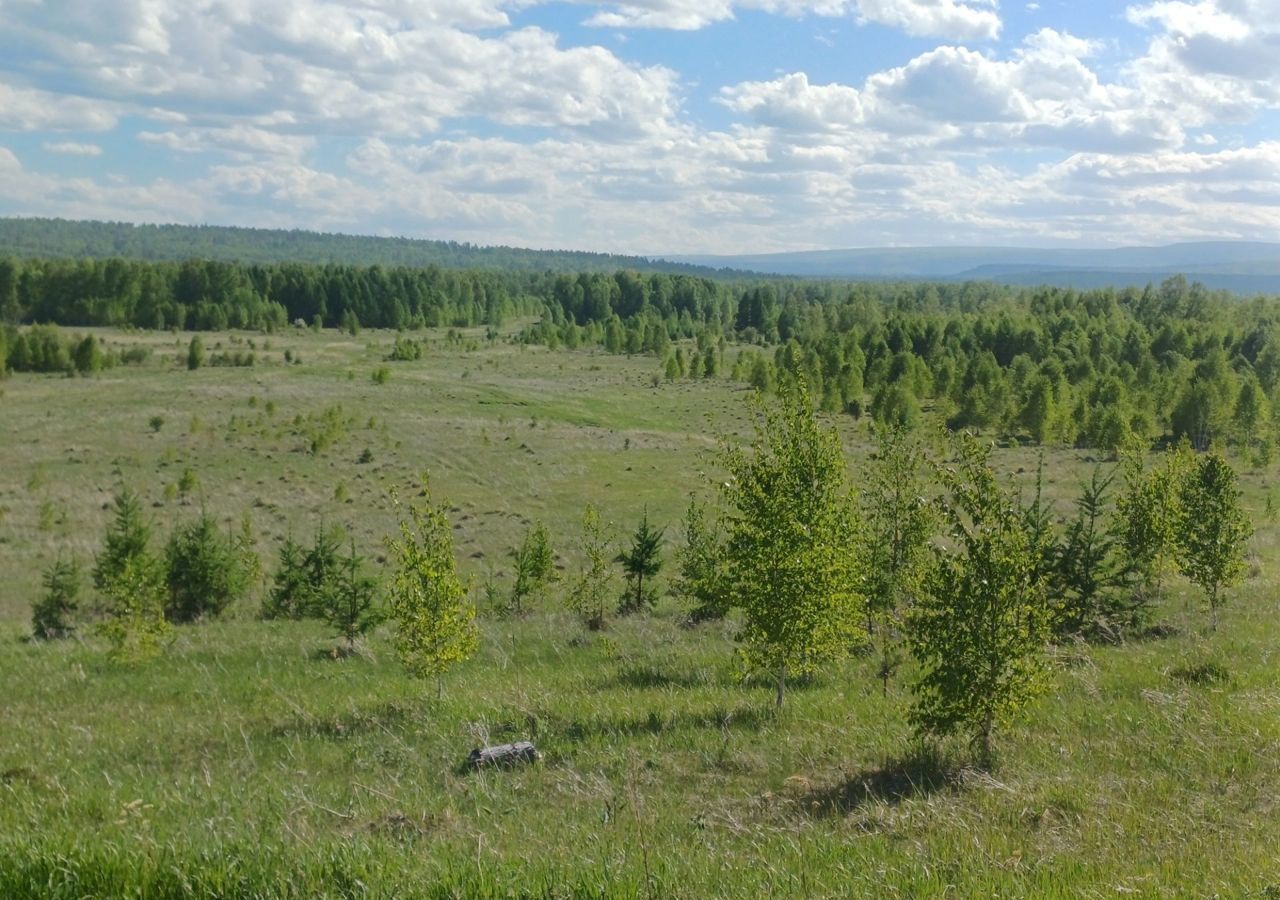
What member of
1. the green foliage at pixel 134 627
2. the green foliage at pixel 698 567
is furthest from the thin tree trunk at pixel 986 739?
the green foliage at pixel 134 627

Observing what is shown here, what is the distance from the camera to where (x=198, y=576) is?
31.5m

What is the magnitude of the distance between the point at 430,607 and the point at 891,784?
9651 millimetres

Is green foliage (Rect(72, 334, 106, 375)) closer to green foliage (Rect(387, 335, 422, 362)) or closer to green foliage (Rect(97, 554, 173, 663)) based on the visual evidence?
green foliage (Rect(387, 335, 422, 362))

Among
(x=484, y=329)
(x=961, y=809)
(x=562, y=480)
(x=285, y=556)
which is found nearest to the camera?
(x=961, y=809)

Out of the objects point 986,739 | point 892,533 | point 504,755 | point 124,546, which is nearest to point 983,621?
point 986,739

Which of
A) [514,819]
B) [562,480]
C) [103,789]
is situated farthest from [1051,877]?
[562,480]

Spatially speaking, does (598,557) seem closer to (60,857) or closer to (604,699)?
(604,699)

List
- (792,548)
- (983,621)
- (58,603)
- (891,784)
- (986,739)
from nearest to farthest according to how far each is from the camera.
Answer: (891,784) → (983,621) → (986,739) → (792,548) → (58,603)

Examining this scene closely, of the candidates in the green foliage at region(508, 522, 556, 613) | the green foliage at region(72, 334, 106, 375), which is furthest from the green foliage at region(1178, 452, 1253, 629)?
the green foliage at region(72, 334, 106, 375)

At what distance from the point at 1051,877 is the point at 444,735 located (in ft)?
31.1

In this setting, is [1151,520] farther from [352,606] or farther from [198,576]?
[198,576]

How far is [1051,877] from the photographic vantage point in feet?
21.5

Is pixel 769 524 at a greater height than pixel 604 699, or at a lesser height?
greater

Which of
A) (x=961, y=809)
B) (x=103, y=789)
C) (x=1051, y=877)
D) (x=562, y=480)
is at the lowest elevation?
(x=562, y=480)
